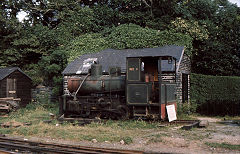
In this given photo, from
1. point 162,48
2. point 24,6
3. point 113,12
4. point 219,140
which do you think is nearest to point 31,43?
point 24,6

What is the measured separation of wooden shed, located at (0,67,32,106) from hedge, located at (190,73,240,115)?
479 inches

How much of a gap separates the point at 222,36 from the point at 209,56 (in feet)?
6.66

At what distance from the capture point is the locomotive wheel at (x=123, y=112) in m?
13.0

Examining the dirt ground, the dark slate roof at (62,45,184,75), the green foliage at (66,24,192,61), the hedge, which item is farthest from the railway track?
the green foliage at (66,24,192,61)

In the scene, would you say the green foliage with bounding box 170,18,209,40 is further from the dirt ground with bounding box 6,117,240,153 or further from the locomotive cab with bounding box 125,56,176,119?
the dirt ground with bounding box 6,117,240,153

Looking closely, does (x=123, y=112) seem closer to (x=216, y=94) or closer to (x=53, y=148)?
(x=53, y=148)

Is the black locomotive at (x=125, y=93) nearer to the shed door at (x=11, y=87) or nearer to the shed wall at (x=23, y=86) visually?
the shed door at (x=11, y=87)

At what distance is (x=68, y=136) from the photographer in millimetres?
9719

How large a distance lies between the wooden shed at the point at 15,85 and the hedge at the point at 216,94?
39.9ft

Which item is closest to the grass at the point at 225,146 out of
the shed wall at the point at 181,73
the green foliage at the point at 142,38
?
the shed wall at the point at 181,73

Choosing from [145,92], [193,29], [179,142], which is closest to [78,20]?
[193,29]

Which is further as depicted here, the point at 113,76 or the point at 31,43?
the point at 31,43

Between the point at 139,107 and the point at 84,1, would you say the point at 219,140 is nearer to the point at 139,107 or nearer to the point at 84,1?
the point at 139,107

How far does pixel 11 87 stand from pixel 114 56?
765 centimetres
